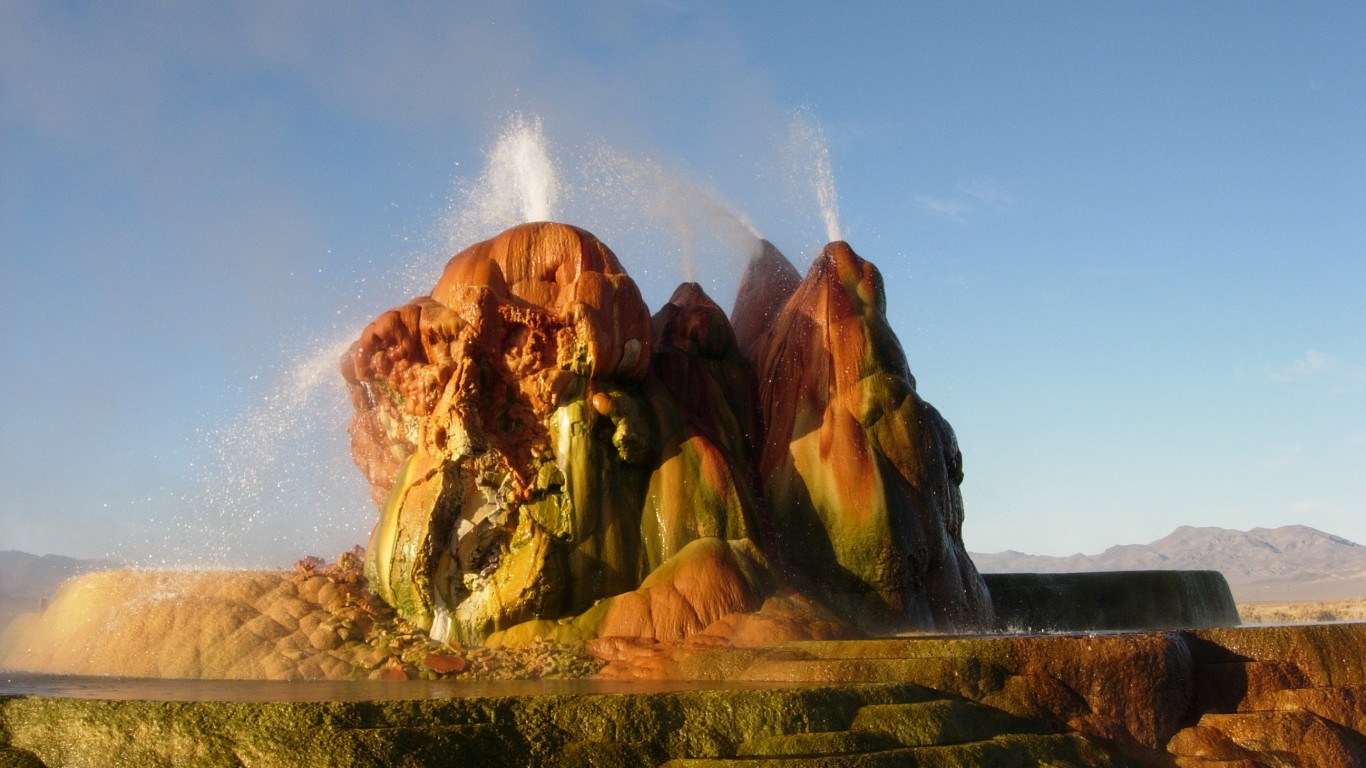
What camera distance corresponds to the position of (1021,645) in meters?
8.00

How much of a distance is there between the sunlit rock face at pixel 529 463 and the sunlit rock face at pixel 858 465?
118 cm

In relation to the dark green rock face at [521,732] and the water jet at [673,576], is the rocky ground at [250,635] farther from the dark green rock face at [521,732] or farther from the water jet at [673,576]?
the dark green rock face at [521,732]

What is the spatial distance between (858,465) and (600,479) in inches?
120

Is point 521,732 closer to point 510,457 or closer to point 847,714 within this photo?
point 847,714

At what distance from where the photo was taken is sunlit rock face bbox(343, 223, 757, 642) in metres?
12.2

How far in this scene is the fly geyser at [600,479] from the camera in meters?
12.0

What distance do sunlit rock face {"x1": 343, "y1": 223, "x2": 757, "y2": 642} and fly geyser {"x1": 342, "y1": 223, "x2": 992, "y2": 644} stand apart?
0.02 metres

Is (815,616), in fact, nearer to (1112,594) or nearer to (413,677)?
(413,677)

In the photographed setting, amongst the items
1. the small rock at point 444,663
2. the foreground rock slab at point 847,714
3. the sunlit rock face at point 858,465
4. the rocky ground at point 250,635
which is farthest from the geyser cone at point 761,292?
the foreground rock slab at point 847,714

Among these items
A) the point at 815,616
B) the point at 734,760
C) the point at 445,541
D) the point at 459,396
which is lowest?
the point at 734,760

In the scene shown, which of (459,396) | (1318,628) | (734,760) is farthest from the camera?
(459,396)

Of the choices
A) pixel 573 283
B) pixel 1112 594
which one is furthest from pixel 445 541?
pixel 1112 594

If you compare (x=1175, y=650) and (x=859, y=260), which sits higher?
(x=859, y=260)

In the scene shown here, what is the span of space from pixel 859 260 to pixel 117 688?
10.2m
